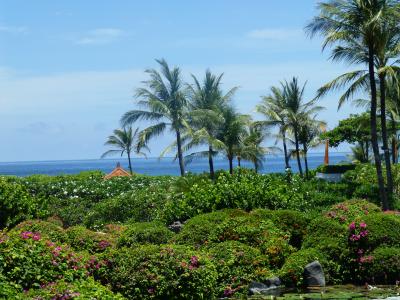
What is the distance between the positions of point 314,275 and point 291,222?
269cm

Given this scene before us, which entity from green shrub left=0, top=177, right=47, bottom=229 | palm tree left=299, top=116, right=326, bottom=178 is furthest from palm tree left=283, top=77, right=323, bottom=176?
green shrub left=0, top=177, right=47, bottom=229

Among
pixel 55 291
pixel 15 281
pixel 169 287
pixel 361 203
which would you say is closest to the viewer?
pixel 55 291

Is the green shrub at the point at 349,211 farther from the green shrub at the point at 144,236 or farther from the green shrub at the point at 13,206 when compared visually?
the green shrub at the point at 13,206

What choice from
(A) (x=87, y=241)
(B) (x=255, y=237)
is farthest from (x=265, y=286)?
(A) (x=87, y=241)

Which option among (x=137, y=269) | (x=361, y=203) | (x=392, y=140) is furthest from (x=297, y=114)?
(x=137, y=269)

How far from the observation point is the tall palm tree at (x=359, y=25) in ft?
84.2

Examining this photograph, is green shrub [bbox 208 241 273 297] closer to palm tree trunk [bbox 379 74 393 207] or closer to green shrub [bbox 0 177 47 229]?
green shrub [bbox 0 177 47 229]

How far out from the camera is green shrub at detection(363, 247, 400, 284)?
1480 centimetres

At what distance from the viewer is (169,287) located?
39.2 ft

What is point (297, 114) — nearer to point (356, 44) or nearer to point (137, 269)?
point (356, 44)

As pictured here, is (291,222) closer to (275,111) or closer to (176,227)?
(176,227)

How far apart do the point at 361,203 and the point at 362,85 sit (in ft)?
30.7

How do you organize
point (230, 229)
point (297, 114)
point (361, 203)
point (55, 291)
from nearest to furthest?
point (55, 291), point (230, 229), point (361, 203), point (297, 114)

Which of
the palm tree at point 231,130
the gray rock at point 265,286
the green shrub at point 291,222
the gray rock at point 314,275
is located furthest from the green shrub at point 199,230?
the palm tree at point 231,130
